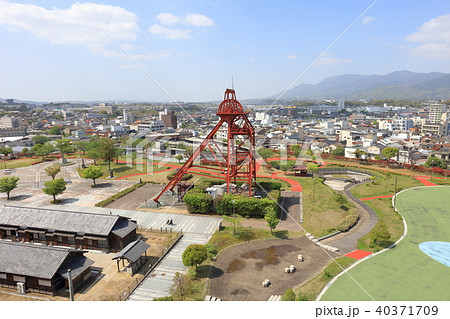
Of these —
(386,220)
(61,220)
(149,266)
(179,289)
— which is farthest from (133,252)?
(386,220)

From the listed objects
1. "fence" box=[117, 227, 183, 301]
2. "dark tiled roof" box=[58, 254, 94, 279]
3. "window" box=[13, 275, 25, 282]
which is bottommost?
"fence" box=[117, 227, 183, 301]

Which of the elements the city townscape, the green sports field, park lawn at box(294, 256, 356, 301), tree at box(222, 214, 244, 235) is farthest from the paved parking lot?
the green sports field

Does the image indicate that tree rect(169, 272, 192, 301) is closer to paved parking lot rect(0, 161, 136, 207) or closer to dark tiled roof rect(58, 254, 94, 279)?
dark tiled roof rect(58, 254, 94, 279)

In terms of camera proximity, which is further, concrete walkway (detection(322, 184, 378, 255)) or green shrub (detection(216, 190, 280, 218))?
green shrub (detection(216, 190, 280, 218))

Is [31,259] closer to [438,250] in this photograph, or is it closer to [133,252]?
[133,252]

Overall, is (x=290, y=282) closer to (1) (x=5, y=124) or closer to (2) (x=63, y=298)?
(2) (x=63, y=298)

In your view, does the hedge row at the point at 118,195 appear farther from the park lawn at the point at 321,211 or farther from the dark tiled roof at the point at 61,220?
the park lawn at the point at 321,211

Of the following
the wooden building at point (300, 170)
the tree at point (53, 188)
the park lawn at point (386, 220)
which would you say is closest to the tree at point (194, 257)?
the park lawn at point (386, 220)
